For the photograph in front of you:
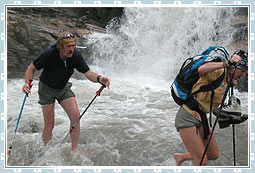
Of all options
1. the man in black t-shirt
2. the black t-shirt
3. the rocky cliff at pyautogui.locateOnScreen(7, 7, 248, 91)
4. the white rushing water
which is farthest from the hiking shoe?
the rocky cliff at pyautogui.locateOnScreen(7, 7, 248, 91)

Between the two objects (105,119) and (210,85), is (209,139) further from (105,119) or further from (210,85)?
(105,119)

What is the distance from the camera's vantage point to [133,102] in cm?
553

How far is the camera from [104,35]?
955cm

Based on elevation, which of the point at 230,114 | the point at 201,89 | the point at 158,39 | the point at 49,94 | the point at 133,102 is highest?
the point at 201,89

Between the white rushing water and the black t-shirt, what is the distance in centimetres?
86

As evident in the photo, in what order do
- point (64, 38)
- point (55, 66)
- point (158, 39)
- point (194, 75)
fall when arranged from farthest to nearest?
point (158, 39) < point (55, 66) < point (64, 38) < point (194, 75)

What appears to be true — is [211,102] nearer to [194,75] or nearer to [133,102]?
[194,75]

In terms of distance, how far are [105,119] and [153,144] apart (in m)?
1.09

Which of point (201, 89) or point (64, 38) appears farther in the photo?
point (64, 38)

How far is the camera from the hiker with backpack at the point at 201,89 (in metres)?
2.10

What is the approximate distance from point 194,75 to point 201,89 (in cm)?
12

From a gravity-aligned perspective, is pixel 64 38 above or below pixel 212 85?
above

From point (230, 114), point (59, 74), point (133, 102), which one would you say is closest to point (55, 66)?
point (59, 74)

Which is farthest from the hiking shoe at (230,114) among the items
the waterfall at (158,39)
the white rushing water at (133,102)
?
the waterfall at (158,39)
